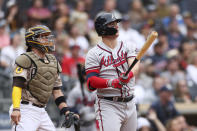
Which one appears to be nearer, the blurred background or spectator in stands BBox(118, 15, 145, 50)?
the blurred background

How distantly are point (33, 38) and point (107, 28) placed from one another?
99 cm

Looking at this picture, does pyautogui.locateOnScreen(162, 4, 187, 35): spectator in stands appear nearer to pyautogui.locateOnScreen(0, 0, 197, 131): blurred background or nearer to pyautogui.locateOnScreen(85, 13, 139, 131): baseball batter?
pyautogui.locateOnScreen(0, 0, 197, 131): blurred background

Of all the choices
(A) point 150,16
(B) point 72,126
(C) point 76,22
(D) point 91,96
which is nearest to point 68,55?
(C) point 76,22

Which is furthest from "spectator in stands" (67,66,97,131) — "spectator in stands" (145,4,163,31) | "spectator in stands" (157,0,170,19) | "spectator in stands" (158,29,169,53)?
"spectator in stands" (157,0,170,19)

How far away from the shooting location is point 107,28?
5637 millimetres

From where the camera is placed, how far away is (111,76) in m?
5.62

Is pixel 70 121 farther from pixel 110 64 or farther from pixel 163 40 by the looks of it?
pixel 163 40

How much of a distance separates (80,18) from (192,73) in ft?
11.1

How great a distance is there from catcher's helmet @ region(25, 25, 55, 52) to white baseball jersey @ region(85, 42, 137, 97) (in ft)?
2.06

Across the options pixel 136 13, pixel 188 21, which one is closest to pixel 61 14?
pixel 136 13

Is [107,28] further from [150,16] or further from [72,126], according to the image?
[150,16]

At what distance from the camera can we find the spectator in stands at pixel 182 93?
1070 cm

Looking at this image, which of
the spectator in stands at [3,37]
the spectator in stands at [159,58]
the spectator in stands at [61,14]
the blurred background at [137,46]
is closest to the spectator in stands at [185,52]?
the blurred background at [137,46]

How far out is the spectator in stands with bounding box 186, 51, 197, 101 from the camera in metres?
11.0
